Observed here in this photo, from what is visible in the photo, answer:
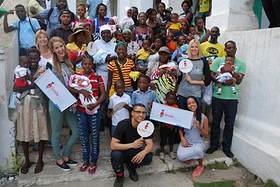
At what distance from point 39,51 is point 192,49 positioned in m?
2.18

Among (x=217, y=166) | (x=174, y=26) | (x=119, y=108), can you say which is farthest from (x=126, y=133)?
(x=174, y=26)

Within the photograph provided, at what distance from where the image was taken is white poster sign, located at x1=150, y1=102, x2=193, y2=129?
5207 mm

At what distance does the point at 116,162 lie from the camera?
16.0ft

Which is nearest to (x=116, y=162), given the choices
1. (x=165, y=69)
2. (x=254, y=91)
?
(x=165, y=69)

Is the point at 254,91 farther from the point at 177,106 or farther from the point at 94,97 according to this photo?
the point at 94,97

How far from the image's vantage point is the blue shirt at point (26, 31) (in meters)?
5.97

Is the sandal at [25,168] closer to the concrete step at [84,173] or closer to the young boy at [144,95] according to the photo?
the concrete step at [84,173]

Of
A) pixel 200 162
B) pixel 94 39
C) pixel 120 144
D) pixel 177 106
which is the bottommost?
pixel 200 162

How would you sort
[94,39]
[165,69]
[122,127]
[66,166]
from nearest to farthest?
1. [122,127]
2. [66,166]
3. [165,69]
4. [94,39]

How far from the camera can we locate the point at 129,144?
4.86 metres

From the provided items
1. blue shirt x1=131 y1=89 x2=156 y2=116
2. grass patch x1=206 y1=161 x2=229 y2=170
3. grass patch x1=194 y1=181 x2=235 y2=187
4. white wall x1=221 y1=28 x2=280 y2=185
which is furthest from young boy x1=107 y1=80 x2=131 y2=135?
white wall x1=221 y1=28 x2=280 y2=185

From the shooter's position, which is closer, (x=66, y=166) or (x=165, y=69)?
(x=66, y=166)

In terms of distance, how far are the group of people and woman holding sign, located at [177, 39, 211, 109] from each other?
0.05 ft

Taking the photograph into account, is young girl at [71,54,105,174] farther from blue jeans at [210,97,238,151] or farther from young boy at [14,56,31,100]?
blue jeans at [210,97,238,151]
